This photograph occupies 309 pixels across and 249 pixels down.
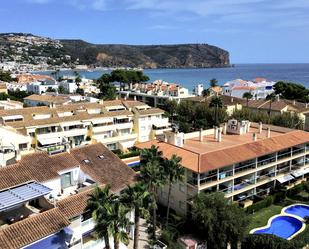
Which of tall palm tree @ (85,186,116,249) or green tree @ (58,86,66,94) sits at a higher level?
tall palm tree @ (85,186,116,249)

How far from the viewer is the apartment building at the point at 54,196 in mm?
23188

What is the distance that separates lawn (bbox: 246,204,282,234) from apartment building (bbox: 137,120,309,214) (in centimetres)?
220

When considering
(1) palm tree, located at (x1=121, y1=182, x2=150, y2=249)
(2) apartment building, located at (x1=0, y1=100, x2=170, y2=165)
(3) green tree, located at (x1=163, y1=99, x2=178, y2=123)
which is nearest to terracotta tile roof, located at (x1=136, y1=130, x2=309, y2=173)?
(1) palm tree, located at (x1=121, y1=182, x2=150, y2=249)

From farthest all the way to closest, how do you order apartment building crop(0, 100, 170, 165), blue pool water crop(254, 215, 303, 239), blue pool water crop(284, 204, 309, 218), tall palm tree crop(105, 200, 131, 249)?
apartment building crop(0, 100, 170, 165)
blue pool water crop(284, 204, 309, 218)
blue pool water crop(254, 215, 303, 239)
tall palm tree crop(105, 200, 131, 249)

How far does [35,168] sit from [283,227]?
30076mm

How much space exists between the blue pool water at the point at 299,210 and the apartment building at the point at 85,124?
108 feet

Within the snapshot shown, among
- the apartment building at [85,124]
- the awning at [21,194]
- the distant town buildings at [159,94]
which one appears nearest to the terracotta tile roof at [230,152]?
the apartment building at [85,124]

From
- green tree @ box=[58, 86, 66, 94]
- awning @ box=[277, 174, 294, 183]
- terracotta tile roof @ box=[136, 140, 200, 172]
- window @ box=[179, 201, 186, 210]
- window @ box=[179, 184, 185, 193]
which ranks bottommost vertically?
window @ box=[179, 201, 186, 210]

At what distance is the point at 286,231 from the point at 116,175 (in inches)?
858

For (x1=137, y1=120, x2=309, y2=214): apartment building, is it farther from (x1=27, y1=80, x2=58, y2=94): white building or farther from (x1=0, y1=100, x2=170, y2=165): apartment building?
(x1=27, y1=80, x2=58, y2=94): white building

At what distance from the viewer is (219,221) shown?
109 feet

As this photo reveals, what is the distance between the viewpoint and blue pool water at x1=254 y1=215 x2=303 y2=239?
38750mm

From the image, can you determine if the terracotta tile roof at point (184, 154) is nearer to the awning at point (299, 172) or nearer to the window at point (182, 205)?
the window at point (182, 205)

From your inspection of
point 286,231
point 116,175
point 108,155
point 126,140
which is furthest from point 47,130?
point 286,231
